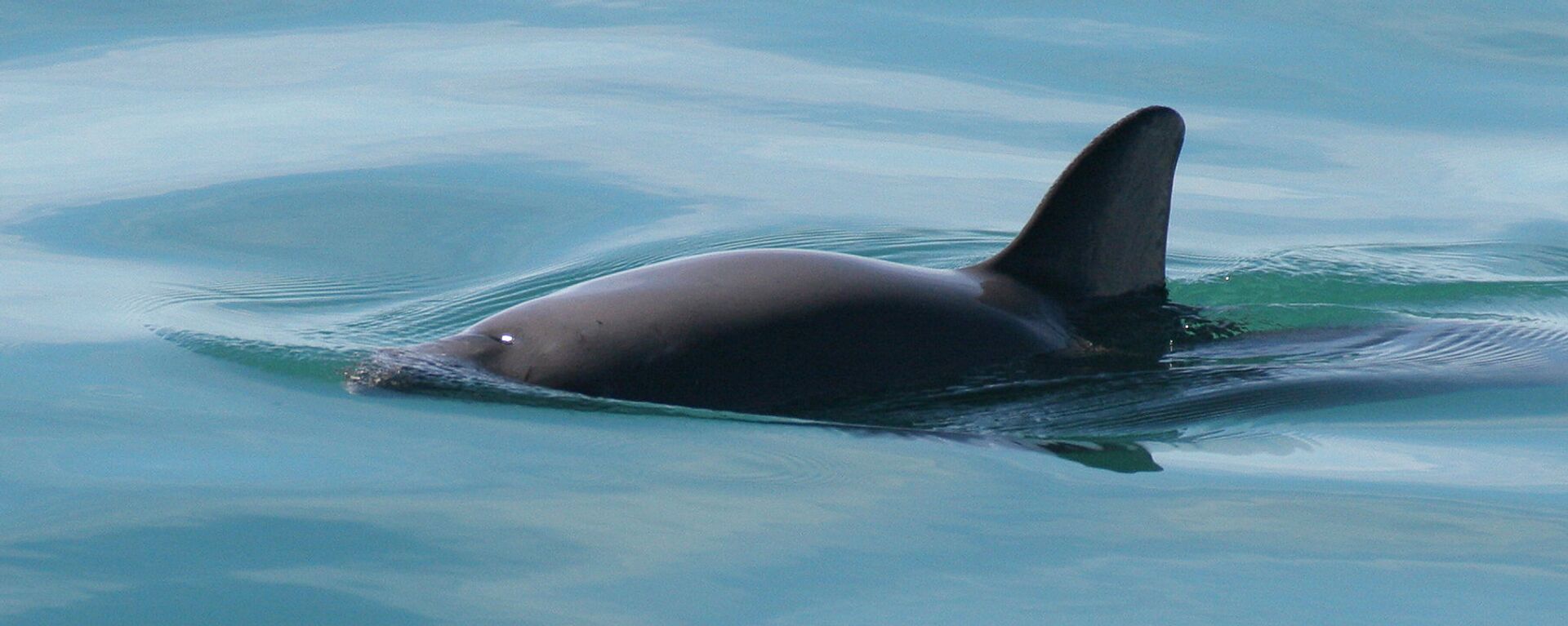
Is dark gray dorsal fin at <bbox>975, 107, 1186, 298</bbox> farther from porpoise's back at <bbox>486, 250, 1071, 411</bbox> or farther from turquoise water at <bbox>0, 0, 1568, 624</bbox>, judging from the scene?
turquoise water at <bbox>0, 0, 1568, 624</bbox>

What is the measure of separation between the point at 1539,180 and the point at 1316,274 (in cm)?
363

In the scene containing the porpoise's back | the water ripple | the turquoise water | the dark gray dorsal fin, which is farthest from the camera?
the dark gray dorsal fin

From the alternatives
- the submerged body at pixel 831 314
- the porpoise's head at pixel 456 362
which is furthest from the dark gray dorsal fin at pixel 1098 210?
the porpoise's head at pixel 456 362

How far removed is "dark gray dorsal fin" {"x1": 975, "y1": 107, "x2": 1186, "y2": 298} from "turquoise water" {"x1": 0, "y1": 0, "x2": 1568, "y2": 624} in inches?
18.5

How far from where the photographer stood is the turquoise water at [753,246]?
183 inches

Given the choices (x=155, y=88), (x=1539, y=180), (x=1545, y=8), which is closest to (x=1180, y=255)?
(x=1539, y=180)

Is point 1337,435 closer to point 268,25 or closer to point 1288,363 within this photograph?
point 1288,363

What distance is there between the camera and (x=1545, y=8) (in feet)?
56.0

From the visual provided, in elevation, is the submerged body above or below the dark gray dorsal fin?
below

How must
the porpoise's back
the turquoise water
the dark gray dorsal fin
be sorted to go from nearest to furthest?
the turquoise water → the porpoise's back → the dark gray dorsal fin

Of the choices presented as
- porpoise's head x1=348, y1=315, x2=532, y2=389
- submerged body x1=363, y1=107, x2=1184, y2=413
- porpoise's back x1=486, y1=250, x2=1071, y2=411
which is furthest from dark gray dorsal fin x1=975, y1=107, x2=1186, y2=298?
porpoise's head x1=348, y1=315, x2=532, y2=389

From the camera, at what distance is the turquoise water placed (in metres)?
4.64

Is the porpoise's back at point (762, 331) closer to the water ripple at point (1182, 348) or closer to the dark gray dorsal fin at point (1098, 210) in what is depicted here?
the water ripple at point (1182, 348)

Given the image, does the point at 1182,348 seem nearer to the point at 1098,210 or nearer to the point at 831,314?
the point at 1098,210
